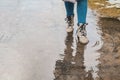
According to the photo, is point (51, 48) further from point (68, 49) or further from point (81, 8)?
point (81, 8)

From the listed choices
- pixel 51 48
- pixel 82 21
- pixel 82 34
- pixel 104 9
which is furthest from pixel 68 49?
pixel 104 9

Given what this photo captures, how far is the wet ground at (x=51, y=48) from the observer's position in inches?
170

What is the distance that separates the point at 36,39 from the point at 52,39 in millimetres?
251

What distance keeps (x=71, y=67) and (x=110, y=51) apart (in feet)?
2.55

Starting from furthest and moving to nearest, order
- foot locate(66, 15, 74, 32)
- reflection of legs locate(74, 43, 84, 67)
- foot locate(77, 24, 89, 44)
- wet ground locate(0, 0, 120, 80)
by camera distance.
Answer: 1. foot locate(66, 15, 74, 32)
2. foot locate(77, 24, 89, 44)
3. reflection of legs locate(74, 43, 84, 67)
4. wet ground locate(0, 0, 120, 80)

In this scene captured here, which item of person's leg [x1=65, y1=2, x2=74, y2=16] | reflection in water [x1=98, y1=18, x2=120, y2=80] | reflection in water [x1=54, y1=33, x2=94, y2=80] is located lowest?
reflection in water [x1=98, y1=18, x2=120, y2=80]

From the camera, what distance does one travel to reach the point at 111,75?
4.24 meters

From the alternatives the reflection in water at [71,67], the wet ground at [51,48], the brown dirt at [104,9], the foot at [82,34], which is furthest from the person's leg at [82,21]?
the brown dirt at [104,9]

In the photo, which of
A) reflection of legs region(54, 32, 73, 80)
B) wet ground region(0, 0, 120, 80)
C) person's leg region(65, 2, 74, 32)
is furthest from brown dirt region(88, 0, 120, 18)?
reflection of legs region(54, 32, 73, 80)

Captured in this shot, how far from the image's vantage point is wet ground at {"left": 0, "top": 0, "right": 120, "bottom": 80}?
432cm

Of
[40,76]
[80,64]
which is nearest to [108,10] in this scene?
[80,64]

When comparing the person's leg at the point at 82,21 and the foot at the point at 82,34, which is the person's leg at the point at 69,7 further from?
the foot at the point at 82,34

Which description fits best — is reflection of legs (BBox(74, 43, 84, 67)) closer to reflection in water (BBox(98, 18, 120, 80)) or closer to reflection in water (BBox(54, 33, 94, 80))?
reflection in water (BBox(54, 33, 94, 80))

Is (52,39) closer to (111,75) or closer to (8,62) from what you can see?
(8,62)
